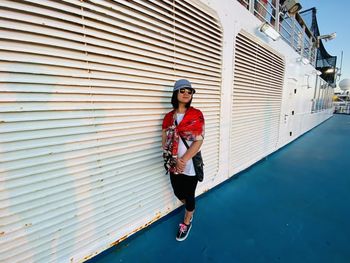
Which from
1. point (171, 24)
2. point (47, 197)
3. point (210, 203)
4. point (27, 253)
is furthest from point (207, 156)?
point (27, 253)

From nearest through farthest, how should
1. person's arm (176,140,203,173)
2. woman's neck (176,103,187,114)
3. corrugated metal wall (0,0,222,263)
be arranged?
corrugated metal wall (0,0,222,263)
person's arm (176,140,203,173)
woman's neck (176,103,187,114)

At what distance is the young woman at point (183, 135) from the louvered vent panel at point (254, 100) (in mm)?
1331

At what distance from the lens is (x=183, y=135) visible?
142 cm

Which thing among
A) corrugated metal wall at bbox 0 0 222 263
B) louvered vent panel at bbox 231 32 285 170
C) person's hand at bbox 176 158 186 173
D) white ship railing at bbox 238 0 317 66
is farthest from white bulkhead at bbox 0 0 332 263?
white ship railing at bbox 238 0 317 66

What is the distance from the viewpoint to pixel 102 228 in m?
1.39

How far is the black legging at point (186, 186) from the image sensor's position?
1.54 metres

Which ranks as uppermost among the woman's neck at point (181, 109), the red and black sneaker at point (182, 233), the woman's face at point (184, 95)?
the woman's face at point (184, 95)

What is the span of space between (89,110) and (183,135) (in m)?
0.72

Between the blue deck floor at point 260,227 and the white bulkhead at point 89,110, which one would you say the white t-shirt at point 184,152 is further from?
the blue deck floor at point 260,227

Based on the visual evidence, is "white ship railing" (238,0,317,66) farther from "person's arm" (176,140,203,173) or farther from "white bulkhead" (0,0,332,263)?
"person's arm" (176,140,203,173)

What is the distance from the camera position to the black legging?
154cm

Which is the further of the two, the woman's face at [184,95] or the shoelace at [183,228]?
the shoelace at [183,228]

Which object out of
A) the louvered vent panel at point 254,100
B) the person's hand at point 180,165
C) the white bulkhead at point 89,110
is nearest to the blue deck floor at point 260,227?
the white bulkhead at point 89,110

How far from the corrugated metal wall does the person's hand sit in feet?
1.10
